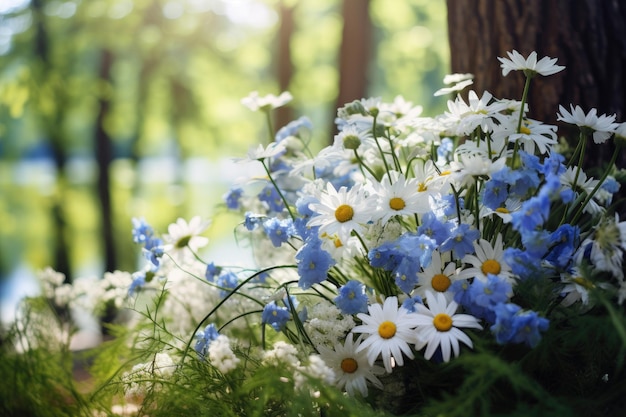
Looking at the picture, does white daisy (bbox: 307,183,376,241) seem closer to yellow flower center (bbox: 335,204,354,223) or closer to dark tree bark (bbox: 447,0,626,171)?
yellow flower center (bbox: 335,204,354,223)

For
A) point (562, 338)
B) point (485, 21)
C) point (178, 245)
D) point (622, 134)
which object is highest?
point (485, 21)

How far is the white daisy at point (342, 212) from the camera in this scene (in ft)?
3.48

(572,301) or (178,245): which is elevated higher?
(178,245)

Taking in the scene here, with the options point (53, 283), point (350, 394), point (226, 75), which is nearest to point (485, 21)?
point (350, 394)

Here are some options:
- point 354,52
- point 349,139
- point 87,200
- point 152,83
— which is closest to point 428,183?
point 349,139

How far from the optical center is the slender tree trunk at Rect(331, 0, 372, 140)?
430 cm

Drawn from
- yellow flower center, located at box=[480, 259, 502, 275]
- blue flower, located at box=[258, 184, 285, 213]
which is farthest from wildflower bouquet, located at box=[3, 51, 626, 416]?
blue flower, located at box=[258, 184, 285, 213]

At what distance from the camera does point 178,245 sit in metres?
1.33

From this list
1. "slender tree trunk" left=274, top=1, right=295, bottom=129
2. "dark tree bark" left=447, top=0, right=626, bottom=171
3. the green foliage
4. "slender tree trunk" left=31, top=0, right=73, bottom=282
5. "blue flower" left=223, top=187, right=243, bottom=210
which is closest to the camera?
the green foliage

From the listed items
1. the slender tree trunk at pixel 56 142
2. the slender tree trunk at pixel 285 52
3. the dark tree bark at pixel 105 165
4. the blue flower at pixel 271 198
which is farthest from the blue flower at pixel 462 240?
the dark tree bark at pixel 105 165

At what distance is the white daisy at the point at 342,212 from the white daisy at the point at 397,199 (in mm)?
20

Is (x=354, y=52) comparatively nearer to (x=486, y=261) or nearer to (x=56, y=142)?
(x=486, y=261)

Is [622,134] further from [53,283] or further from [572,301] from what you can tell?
[53,283]

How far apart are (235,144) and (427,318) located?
292 inches
